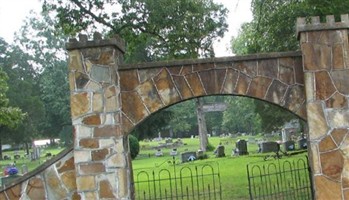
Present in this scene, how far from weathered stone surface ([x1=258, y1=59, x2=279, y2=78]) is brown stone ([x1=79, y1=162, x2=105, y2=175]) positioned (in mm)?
2612

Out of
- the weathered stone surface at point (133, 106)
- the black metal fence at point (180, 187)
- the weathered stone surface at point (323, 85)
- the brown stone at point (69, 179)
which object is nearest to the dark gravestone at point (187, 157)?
the black metal fence at point (180, 187)

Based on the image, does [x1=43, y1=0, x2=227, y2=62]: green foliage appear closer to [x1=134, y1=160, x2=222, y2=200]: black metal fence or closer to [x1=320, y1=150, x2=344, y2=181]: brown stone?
[x1=134, y1=160, x2=222, y2=200]: black metal fence

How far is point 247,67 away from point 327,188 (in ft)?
6.54

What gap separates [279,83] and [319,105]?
628mm

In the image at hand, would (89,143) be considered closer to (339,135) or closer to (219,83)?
(219,83)

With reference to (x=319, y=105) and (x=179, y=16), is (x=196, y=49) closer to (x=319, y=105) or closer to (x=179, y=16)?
(x=179, y=16)

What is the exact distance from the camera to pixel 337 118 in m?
5.93

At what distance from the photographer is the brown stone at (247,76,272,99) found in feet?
20.2

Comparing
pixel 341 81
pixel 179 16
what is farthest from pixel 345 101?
pixel 179 16

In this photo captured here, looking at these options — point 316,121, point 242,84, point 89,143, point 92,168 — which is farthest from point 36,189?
point 316,121

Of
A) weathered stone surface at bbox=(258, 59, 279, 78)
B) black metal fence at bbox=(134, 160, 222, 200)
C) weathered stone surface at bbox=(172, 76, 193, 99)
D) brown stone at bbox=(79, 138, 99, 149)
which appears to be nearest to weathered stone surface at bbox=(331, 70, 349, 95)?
weathered stone surface at bbox=(258, 59, 279, 78)

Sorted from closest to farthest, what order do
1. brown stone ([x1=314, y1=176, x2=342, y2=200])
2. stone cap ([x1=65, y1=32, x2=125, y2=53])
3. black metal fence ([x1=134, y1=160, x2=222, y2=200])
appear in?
brown stone ([x1=314, y1=176, x2=342, y2=200]) → stone cap ([x1=65, y1=32, x2=125, y2=53]) → black metal fence ([x1=134, y1=160, x2=222, y2=200])

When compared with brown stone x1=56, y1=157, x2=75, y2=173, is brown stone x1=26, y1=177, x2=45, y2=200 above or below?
below

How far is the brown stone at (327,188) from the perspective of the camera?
586 centimetres
